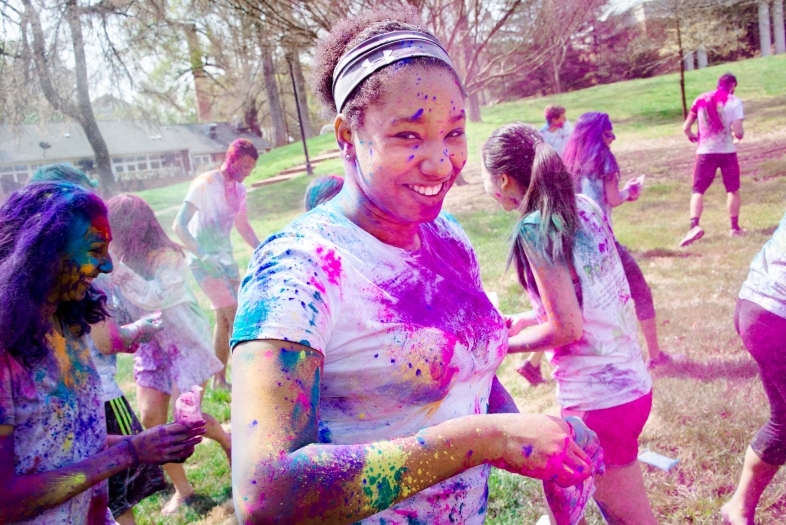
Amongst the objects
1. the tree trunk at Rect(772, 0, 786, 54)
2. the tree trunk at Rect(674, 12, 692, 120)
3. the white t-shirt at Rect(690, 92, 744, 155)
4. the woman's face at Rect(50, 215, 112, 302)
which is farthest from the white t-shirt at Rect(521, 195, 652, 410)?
the tree trunk at Rect(674, 12, 692, 120)

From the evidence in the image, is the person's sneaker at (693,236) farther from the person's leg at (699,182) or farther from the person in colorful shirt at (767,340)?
the person in colorful shirt at (767,340)

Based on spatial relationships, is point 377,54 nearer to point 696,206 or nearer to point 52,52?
point 696,206

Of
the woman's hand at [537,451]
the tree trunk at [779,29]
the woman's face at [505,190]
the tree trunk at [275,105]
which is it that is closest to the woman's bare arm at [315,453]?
the woman's hand at [537,451]

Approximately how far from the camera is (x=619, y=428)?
2.24 meters

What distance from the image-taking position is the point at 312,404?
41.0 inches

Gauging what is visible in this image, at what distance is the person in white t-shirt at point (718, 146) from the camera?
6805 mm

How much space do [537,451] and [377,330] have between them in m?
0.38

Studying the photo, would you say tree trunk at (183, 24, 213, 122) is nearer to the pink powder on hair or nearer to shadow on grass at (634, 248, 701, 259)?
shadow on grass at (634, 248, 701, 259)

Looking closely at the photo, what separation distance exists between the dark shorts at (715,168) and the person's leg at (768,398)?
17.2 ft

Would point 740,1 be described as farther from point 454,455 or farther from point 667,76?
point 454,455

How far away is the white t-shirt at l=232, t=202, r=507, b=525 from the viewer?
3.55 ft

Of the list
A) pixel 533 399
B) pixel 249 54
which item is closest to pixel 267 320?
pixel 533 399

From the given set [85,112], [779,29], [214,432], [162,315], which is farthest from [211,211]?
[779,29]

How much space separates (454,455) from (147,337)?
1996mm
